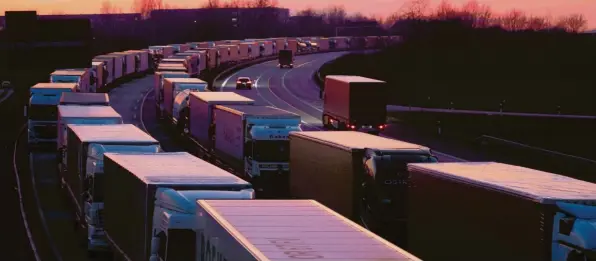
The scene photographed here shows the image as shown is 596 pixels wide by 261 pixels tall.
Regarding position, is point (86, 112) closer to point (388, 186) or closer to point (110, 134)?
point (110, 134)

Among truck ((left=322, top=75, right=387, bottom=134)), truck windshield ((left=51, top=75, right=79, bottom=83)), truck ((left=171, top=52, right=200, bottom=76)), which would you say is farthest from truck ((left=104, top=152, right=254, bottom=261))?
truck ((left=171, top=52, right=200, bottom=76))

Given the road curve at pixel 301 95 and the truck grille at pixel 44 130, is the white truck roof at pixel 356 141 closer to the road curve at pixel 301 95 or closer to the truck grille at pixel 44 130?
the road curve at pixel 301 95

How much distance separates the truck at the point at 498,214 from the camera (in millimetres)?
16031

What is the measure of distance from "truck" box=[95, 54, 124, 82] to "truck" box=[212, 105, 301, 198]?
6220 cm

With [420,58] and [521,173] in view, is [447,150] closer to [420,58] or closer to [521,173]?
[521,173]

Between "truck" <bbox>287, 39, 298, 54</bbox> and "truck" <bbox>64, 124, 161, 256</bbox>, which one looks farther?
"truck" <bbox>287, 39, 298, 54</bbox>

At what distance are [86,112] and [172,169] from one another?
21179mm

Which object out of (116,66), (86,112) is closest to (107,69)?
(116,66)

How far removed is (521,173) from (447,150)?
33816mm

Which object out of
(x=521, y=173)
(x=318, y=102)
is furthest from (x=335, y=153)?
(x=318, y=102)

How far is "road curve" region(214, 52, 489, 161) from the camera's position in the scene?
181 feet

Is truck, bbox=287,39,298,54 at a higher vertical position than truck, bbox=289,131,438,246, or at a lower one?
lower

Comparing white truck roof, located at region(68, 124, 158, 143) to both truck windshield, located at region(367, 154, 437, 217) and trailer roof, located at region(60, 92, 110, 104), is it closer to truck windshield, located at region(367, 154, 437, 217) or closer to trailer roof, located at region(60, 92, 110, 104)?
truck windshield, located at region(367, 154, 437, 217)

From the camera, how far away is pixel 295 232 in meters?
14.5
